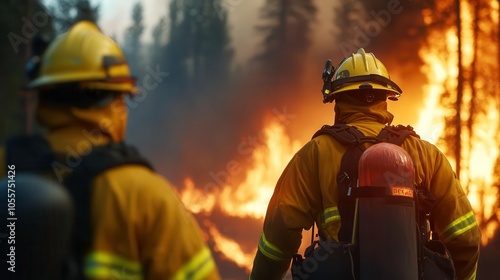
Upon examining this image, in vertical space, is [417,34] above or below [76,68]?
above

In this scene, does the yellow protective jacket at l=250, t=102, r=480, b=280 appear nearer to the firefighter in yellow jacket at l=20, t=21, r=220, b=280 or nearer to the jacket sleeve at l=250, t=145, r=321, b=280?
the jacket sleeve at l=250, t=145, r=321, b=280

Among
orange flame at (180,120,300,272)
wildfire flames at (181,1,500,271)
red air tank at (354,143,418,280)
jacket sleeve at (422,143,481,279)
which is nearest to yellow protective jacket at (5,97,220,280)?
red air tank at (354,143,418,280)

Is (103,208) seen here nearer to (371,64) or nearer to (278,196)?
(278,196)

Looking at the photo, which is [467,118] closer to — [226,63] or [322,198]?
[226,63]

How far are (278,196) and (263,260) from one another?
0.39m

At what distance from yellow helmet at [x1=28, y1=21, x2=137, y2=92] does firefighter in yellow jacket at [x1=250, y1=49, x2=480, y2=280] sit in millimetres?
2130

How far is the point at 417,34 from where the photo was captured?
13.6 meters

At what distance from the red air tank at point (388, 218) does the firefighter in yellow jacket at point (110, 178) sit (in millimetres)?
1684

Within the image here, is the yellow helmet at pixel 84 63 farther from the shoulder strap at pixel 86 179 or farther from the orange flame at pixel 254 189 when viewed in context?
the orange flame at pixel 254 189

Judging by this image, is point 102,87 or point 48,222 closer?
point 48,222

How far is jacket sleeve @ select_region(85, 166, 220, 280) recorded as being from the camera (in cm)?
241

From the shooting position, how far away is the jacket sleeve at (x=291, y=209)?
471 centimetres

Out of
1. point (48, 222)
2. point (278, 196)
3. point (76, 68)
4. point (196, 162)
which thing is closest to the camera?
point (48, 222)

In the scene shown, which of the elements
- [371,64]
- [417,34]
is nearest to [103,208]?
[371,64]
